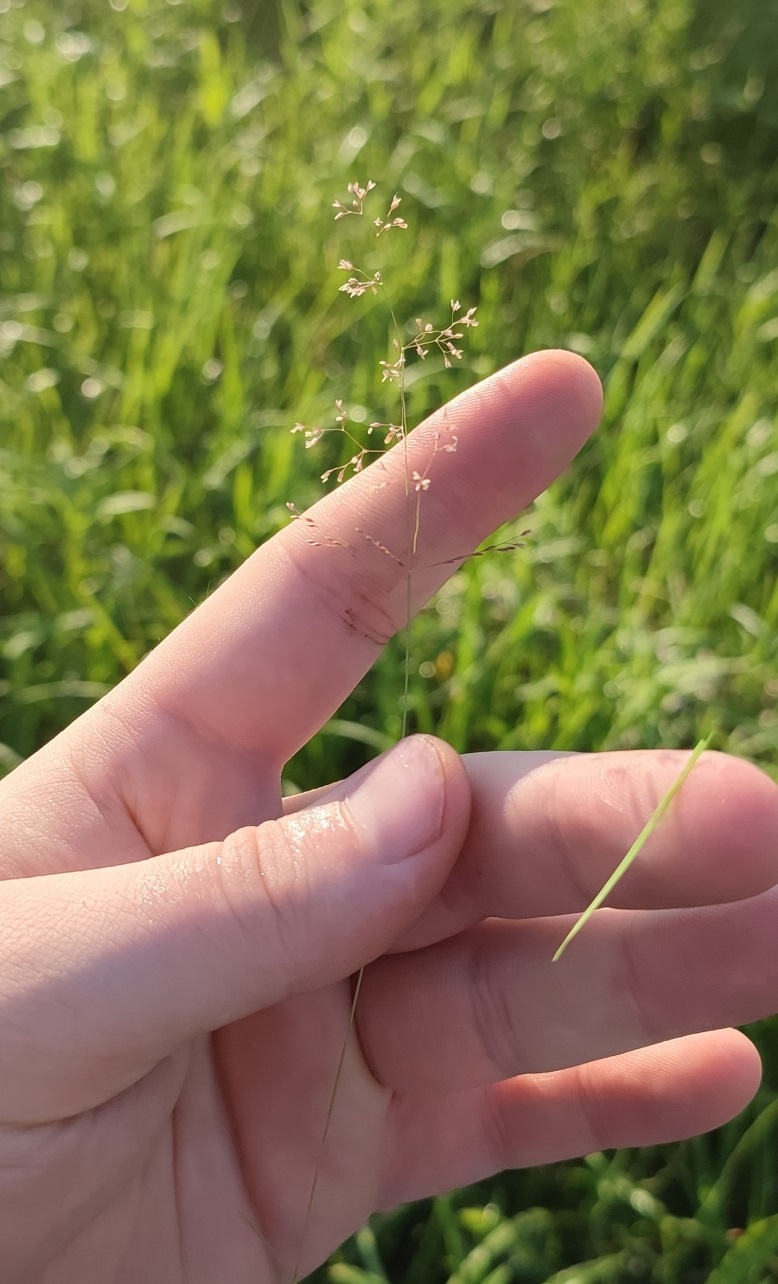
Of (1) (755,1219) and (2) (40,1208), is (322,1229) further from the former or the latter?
(1) (755,1219)

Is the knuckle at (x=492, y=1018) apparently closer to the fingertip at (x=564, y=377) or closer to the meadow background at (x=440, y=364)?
the meadow background at (x=440, y=364)

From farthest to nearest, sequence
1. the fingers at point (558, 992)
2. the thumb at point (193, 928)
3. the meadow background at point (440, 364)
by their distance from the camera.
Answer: the meadow background at point (440, 364), the fingers at point (558, 992), the thumb at point (193, 928)

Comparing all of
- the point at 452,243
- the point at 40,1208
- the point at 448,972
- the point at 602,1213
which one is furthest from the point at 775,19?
the point at 40,1208

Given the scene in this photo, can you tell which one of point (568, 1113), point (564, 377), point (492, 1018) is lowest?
point (568, 1113)

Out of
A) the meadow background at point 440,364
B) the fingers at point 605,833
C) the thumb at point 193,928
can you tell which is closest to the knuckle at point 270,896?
the thumb at point 193,928

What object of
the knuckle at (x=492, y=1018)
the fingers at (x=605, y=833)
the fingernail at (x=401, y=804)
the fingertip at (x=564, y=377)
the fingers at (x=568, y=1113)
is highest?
the fingertip at (x=564, y=377)

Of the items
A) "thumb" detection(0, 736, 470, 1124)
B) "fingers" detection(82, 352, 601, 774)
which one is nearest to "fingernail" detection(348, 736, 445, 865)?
"thumb" detection(0, 736, 470, 1124)

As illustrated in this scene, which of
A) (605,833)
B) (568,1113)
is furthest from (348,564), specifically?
(568,1113)

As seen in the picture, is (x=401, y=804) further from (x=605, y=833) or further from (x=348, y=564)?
(x=348, y=564)
